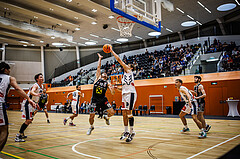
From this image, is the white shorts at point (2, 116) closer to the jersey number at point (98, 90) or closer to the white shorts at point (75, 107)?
the jersey number at point (98, 90)

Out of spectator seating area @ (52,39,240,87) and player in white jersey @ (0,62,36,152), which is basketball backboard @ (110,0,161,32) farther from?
player in white jersey @ (0,62,36,152)

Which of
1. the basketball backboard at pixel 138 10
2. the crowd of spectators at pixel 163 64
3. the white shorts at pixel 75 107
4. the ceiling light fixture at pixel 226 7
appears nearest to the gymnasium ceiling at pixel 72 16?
the ceiling light fixture at pixel 226 7

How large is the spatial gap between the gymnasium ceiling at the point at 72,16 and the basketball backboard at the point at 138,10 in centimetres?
646

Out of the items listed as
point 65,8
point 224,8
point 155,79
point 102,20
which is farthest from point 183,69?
point 65,8

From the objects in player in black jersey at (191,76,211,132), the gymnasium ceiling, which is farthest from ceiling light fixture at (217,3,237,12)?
player in black jersey at (191,76,211,132)

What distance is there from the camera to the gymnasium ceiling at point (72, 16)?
1605 cm

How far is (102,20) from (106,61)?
23.3ft

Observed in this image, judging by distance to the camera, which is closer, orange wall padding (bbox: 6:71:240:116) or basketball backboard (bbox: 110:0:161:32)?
basketball backboard (bbox: 110:0:161:32)

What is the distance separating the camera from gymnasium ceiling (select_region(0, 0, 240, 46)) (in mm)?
16047

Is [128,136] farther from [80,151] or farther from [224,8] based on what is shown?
[224,8]

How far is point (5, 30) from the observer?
71.4ft

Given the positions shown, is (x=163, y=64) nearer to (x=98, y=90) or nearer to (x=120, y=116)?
(x=120, y=116)

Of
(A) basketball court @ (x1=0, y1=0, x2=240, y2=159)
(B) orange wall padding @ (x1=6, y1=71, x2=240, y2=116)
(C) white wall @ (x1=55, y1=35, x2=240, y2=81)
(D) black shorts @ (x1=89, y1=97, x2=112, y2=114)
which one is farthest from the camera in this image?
(C) white wall @ (x1=55, y1=35, x2=240, y2=81)

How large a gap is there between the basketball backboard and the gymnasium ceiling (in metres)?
6.46
